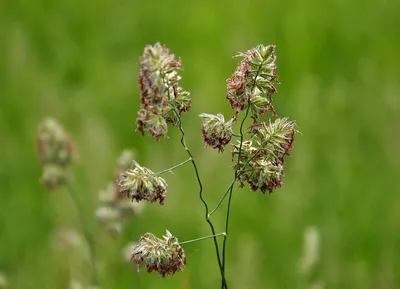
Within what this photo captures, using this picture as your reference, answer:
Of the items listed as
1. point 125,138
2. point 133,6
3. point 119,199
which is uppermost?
point 133,6

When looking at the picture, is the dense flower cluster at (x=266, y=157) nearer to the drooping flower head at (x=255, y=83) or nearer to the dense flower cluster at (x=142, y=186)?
the drooping flower head at (x=255, y=83)

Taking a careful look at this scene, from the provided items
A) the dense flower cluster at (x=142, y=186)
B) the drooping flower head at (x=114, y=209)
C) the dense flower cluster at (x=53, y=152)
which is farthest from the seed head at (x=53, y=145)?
the dense flower cluster at (x=142, y=186)

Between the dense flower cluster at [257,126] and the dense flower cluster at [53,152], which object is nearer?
the dense flower cluster at [257,126]

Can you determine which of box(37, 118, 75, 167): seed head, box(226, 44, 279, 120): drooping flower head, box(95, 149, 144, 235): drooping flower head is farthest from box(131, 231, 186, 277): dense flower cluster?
box(37, 118, 75, 167): seed head

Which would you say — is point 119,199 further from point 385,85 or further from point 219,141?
point 385,85

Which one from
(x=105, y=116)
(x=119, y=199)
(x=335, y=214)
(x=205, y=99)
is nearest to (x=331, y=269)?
(x=335, y=214)
